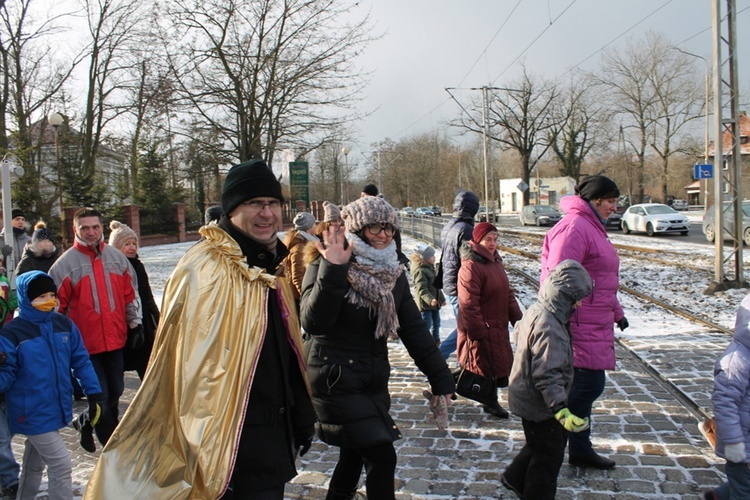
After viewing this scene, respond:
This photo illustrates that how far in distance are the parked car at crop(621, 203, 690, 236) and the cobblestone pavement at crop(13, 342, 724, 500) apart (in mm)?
22337

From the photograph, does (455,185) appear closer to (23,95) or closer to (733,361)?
(23,95)

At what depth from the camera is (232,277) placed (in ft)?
7.18

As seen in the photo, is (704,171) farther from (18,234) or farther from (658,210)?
(18,234)

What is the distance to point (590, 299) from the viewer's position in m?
3.94

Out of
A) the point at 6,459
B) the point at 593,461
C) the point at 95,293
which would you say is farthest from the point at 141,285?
the point at 593,461

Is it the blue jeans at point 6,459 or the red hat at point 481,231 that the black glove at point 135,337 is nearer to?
the blue jeans at point 6,459

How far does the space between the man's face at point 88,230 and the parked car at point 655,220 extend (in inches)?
1014

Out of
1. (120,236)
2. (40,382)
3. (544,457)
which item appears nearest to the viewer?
(544,457)

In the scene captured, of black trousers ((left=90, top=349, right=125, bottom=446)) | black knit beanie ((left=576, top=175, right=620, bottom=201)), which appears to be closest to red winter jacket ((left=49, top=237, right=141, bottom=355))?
black trousers ((left=90, top=349, right=125, bottom=446))

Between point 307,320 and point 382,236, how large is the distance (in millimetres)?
619

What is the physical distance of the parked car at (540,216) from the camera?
37.8 meters

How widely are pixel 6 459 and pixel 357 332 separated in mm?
2899

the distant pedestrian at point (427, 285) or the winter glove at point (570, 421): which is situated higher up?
the distant pedestrian at point (427, 285)

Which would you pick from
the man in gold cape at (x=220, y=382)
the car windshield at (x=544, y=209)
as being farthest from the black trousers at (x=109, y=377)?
the car windshield at (x=544, y=209)
